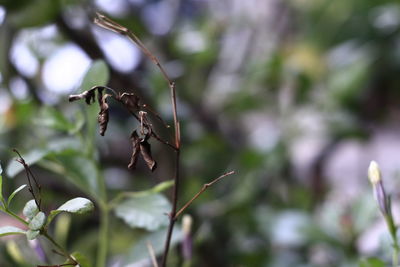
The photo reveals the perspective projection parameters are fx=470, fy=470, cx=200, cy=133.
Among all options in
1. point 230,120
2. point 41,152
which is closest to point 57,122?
point 41,152

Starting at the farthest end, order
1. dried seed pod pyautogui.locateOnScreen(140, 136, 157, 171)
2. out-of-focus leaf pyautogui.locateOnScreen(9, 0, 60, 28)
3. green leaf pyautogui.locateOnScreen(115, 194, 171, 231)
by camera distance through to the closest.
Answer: out-of-focus leaf pyautogui.locateOnScreen(9, 0, 60, 28), green leaf pyautogui.locateOnScreen(115, 194, 171, 231), dried seed pod pyautogui.locateOnScreen(140, 136, 157, 171)

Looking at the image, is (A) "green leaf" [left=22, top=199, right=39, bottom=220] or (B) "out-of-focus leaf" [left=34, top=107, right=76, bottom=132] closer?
(A) "green leaf" [left=22, top=199, right=39, bottom=220]

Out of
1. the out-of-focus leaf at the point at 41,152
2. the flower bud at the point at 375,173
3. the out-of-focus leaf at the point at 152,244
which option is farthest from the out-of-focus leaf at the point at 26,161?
the flower bud at the point at 375,173

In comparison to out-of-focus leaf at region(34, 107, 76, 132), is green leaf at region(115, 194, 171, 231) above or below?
below

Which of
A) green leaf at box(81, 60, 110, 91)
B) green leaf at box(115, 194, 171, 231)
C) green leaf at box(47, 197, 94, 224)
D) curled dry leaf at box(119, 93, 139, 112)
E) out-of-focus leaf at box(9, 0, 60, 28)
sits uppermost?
out-of-focus leaf at box(9, 0, 60, 28)

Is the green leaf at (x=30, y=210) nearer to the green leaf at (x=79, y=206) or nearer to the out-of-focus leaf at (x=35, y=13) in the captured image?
the green leaf at (x=79, y=206)

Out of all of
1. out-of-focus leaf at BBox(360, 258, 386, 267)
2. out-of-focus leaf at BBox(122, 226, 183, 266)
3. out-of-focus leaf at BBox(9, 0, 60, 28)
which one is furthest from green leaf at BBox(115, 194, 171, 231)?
out-of-focus leaf at BBox(9, 0, 60, 28)

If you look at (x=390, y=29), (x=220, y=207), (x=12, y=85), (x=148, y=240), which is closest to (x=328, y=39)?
(x=390, y=29)

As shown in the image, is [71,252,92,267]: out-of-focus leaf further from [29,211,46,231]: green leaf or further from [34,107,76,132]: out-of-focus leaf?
[34,107,76,132]: out-of-focus leaf
